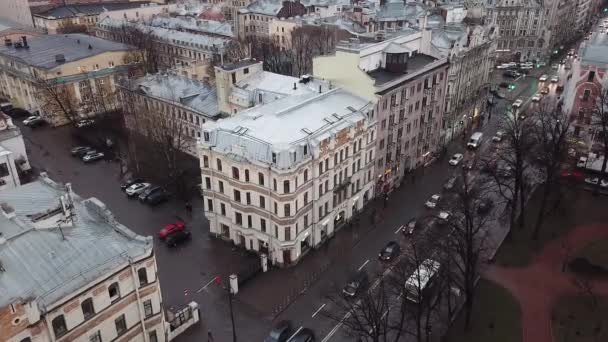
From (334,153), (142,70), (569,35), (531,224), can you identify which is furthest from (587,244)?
(569,35)

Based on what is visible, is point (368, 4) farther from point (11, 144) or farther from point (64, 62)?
point (11, 144)

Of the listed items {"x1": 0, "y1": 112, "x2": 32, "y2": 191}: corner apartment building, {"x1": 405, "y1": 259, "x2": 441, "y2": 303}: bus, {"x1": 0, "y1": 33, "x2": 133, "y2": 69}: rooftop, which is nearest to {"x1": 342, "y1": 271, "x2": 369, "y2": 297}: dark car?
{"x1": 405, "y1": 259, "x2": 441, "y2": 303}: bus

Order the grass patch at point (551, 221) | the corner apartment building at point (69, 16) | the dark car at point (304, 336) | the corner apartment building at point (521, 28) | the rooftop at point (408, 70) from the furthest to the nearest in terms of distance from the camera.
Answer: the corner apartment building at point (69, 16) < the corner apartment building at point (521, 28) < the rooftop at point (408, 70) < the grass patch at point (551, 221) < the dark car at point (304, 336)

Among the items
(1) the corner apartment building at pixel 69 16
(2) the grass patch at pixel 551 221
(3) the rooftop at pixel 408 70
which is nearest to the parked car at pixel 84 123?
(3) the rooftop at pixel 408 70

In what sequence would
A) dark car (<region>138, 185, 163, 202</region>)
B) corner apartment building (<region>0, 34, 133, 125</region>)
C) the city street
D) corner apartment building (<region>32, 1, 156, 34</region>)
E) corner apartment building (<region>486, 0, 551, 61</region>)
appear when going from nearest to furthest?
the city street, dark car (<region>138, 185, 163, 202</region>), corner apartment building (<region>0, 34, 133, 125</region>), corner apartment building (<region>486, 0, 551, 61</region>), corner apartment building (<region>32, 1, 156, 34</region>)

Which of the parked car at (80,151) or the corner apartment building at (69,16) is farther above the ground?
the corner apartment building at (69,16)

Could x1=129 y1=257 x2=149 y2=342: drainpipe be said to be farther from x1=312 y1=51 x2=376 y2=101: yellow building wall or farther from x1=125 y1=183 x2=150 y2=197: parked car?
x1=312 y1=51 x2=376 y2=101: yellow building wall

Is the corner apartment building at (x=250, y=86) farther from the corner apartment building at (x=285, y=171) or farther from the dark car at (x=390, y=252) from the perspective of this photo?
the dark car at (x=390, y=252)
